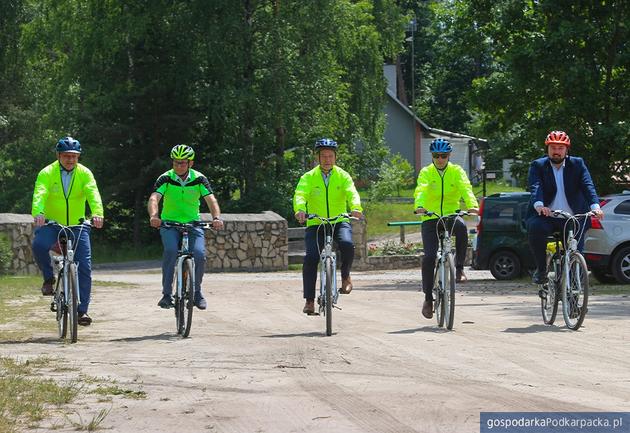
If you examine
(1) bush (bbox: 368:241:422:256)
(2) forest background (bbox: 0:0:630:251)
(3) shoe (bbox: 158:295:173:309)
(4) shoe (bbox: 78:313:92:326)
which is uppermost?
(2) forest background (bbox: 0:0:630:251)

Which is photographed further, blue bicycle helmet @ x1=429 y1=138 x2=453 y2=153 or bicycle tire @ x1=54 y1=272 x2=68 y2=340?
blue bicycle helmet @ x1=429 y1=138 x2=453 y2=153

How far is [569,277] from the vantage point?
12867 millimetres

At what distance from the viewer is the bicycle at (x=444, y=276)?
12.8 metres

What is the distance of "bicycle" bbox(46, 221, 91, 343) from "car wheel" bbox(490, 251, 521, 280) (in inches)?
590

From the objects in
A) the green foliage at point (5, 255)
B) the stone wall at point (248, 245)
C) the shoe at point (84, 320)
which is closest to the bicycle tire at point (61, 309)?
the shoe at point (84, 320)

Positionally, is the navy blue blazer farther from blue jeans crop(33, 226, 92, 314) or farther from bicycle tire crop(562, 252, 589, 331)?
blue jeans crop(33, 226, 92, 314)

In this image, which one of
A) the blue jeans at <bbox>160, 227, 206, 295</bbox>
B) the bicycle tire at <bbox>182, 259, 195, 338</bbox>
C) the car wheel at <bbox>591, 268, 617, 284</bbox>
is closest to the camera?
the bicycle tire at <bbox>182, 259, 195, 338</bbox>

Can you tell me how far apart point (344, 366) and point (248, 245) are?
1930 cm

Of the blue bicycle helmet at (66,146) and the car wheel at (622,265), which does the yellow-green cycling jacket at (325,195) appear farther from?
the car wheel at (622,265)

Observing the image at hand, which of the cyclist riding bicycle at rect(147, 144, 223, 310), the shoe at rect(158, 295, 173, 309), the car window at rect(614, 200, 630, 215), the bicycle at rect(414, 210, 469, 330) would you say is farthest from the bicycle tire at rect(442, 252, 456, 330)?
the car window at rect(614, 200, 630, 215)

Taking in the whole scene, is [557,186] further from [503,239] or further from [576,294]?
[503,239]

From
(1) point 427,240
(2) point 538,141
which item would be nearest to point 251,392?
(1) point 427,240

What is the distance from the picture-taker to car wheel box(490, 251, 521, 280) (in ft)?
86.4

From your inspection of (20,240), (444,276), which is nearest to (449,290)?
(444,276)
